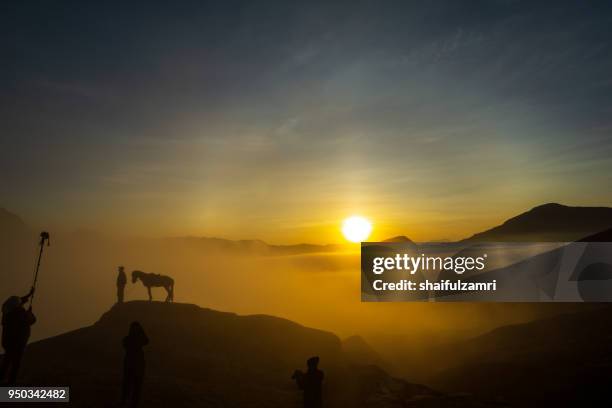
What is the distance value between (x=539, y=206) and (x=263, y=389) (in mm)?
139872

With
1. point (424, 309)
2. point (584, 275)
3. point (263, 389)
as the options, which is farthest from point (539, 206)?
point (263, 389)

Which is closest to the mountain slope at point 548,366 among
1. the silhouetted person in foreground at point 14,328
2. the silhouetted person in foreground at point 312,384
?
the silhouetted person in foreground at point 312,384

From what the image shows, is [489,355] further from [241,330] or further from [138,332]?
[138,332]

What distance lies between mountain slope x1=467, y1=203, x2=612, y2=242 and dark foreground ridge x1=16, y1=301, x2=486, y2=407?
99.1 m

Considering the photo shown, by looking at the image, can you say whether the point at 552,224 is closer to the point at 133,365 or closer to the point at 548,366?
the point at 548,366

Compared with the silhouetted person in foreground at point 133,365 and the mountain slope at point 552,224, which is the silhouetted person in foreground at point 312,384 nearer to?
the silhouetted person in foreground at point 133,365

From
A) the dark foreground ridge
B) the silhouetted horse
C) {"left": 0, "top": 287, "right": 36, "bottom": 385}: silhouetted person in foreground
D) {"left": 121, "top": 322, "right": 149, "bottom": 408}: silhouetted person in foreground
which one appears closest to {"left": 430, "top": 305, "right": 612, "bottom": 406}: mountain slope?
the dark foreground ridge

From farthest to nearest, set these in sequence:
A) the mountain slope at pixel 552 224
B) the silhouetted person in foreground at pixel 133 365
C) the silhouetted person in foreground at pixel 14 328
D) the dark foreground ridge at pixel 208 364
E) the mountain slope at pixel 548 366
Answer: the mountain slope at pixel 552 224, the mountain slope at pixel 548 366, the dark foreground ridge at pixel 208 364, the silhouetted person in foreground at pixel 133 365, the silhouetted person in foreground at pixel 14 328

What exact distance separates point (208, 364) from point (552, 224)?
412 feet

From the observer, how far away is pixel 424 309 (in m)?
104

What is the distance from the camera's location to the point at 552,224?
401ft

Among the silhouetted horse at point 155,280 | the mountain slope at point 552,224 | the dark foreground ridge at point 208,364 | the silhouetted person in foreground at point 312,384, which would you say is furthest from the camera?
the mountain slope at point 552,224

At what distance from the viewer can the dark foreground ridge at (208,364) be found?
1711cm

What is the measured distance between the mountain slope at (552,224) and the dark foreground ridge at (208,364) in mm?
99116
